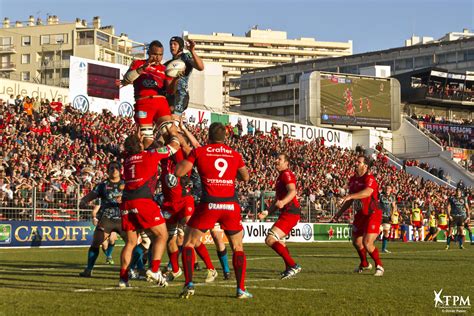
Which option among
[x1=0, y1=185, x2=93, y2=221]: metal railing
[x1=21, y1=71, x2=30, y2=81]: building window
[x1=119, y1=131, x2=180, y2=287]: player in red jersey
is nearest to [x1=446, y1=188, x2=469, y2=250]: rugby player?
Result: [x1=0, y1=185, x2=93, y2=221]: metal railing

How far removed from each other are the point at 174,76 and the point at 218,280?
401cm

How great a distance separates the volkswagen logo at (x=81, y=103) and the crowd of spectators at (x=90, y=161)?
184 cm

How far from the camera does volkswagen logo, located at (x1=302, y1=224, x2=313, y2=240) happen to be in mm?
42625

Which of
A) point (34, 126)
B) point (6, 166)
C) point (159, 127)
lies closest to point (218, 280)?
point (159, 127)

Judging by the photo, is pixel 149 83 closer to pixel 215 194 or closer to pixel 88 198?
pixel 88 198

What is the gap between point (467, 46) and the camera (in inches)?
4341

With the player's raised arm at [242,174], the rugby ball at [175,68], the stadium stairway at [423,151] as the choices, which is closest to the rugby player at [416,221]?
the stadium stairway at [423,151]

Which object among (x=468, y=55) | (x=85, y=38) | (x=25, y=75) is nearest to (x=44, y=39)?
(x=25, y=75)

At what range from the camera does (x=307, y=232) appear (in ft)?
141

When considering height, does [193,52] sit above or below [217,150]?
above

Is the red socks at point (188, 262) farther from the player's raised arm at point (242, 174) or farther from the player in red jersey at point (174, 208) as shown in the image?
the player in red jersey at point (174, 208)

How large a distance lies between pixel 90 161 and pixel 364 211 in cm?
2164

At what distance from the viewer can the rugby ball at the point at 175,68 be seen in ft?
49.9

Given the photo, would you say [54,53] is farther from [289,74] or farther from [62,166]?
[62,166]
